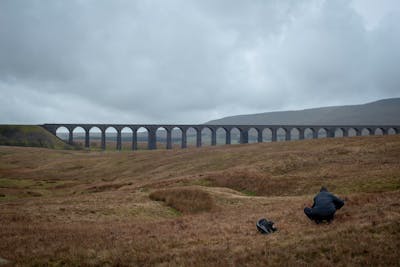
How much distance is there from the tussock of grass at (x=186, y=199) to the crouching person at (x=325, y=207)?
10.2m

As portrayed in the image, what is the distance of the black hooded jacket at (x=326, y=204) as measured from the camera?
1231cm

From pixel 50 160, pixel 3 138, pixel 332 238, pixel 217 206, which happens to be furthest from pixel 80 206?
pixel 3 138

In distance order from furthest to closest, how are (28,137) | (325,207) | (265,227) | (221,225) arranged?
(28,137), (221,225), (265,227), (325,207)

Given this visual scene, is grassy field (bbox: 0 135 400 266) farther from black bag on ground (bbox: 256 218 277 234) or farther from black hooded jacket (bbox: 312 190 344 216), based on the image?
black hooded jacket (bbox: 312 190 344 216)

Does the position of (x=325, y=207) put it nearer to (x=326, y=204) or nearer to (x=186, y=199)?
(x=326, y=204)

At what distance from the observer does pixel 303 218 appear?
14141mm

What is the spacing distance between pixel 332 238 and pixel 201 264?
4023mm

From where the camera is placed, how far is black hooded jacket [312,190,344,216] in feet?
40.4

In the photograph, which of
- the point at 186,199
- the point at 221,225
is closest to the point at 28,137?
the point at 186,199

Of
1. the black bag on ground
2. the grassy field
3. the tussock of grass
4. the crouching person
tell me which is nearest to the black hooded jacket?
the crouching person

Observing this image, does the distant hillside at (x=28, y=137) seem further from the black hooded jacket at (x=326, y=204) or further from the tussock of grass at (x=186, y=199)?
the black hooded jacket at (x=326, y=204)

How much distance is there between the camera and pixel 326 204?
12.4 m

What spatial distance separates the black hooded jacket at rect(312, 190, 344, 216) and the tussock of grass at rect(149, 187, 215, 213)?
404 inches

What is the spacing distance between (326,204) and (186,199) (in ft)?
42.8
